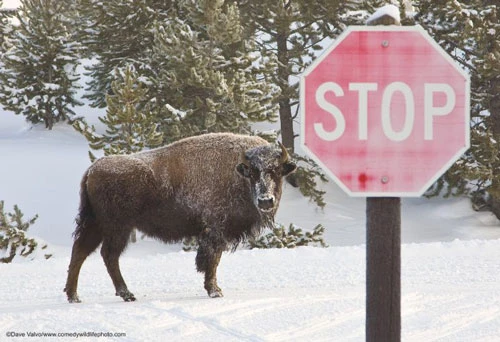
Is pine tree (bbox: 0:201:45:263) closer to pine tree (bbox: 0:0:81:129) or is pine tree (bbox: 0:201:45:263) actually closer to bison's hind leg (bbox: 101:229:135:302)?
bison's hind leg (bbox: 101:229:135:302)

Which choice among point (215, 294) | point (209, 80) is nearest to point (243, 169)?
point (215, 294)

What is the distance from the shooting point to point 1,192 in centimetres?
2412

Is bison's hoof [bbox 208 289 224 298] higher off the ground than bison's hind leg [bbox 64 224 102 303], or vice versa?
bison's hind leg [bbox 64 224 102 303]

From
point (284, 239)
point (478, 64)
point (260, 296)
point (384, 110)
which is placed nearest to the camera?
point (384, 110)

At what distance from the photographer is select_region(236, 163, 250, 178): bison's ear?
9.00 meters

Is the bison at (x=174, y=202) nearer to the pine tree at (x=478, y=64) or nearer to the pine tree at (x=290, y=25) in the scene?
the pine tree at (x=478, y=64)

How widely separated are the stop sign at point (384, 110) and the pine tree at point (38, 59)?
26058mm

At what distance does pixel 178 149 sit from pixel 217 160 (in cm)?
53

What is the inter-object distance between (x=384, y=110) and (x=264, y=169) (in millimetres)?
6400

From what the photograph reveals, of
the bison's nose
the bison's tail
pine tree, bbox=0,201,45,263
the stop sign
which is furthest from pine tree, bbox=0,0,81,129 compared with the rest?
the stop sign

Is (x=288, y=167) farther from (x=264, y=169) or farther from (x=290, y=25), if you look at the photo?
(x=290, y=25)

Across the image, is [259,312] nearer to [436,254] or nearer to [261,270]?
[261,270]

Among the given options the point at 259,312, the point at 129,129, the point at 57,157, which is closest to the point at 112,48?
the point at 57,157

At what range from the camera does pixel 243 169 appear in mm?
9016
